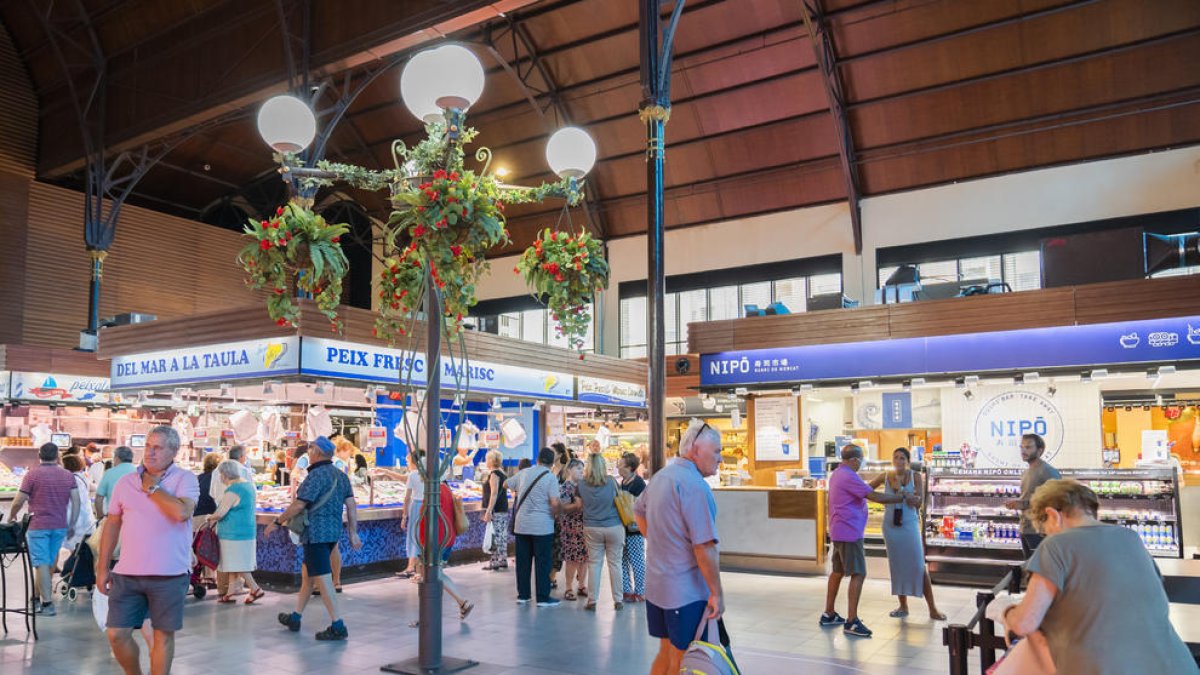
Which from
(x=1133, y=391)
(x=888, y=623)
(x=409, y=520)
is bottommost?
(x=888, y=623)

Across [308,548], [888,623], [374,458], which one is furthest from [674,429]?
[308,548]

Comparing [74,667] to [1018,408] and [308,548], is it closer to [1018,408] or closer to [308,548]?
[308,548]

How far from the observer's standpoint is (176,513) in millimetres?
4742

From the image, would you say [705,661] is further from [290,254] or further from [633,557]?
[633,557]

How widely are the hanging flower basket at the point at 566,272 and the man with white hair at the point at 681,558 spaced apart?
73.5 inches

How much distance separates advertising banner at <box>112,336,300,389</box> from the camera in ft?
31.3

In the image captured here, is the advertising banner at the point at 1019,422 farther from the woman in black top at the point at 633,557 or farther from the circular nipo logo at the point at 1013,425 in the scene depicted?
the woman in black top at the point at 633,557

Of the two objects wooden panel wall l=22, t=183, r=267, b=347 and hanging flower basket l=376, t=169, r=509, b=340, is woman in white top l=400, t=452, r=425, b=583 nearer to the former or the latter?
hanging flower basket l=376, t=169, r=509, b=340

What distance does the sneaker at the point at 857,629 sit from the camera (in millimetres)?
7240

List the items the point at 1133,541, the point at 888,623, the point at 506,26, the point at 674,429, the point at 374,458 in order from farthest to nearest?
the point at 674,429
the point at 506,26
the point at 374,458
the point at 888,623
the point at 1133,541

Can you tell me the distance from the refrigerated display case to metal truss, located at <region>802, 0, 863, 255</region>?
810 cm

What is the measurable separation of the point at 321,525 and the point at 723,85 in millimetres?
12729

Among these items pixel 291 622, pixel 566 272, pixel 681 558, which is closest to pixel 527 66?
pixel 566 272

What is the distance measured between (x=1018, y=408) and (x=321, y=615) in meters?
A: 9.62
